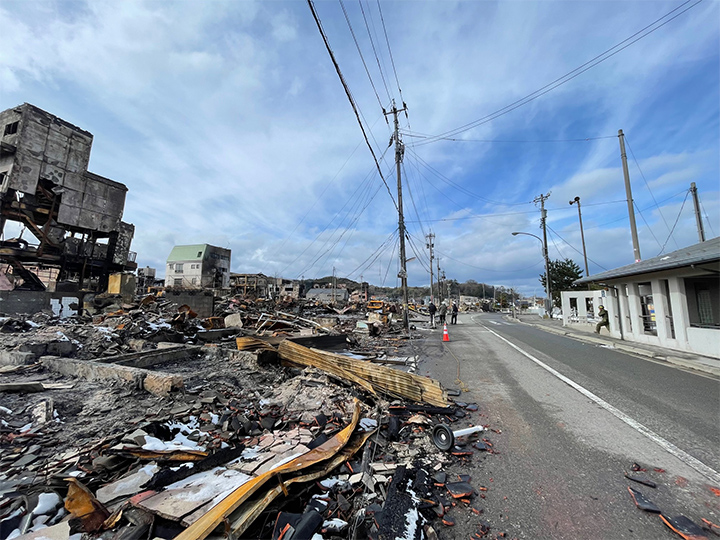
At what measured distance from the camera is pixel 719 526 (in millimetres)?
2328

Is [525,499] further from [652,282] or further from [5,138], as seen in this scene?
[5,138]

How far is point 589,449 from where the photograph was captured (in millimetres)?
3568

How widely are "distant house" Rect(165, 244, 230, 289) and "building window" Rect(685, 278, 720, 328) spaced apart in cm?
5655

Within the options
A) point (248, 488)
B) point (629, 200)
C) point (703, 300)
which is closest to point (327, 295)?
point (629, 200)

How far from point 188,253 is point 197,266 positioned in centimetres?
505

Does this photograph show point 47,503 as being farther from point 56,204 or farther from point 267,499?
point 56,204

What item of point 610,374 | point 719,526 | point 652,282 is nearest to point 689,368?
point 610,374

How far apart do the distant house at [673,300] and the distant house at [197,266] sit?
178 ft

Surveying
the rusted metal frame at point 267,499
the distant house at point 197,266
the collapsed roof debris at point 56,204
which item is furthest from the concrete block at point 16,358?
the distant house at point 197,266

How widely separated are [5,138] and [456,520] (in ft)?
119

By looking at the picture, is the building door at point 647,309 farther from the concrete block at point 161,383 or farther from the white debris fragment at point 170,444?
the concrete block at point 161,383

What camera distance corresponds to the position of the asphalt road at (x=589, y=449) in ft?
7.95

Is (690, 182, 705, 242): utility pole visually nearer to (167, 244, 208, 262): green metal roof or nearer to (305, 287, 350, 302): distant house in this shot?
(305, 287, 350, 302): distant house

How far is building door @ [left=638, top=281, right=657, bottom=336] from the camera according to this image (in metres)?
13.5
